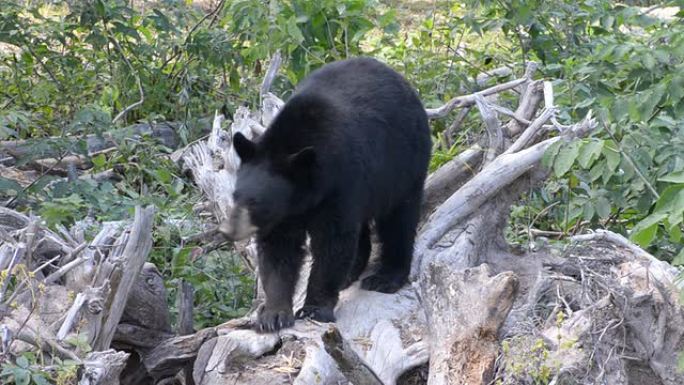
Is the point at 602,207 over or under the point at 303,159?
under

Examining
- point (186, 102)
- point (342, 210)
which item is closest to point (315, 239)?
Answer: point (342, 210)

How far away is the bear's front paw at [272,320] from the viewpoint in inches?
202

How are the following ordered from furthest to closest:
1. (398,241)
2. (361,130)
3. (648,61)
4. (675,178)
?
(648,61), (398,241), (361,130), (675,178)

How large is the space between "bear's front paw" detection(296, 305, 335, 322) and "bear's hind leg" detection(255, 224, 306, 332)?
11cm

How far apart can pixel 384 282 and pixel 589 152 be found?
1.33 meters

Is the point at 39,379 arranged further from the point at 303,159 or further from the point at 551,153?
the point at 551,153

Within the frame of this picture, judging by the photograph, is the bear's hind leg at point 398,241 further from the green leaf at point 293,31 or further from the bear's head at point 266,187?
the green leaf at point 293,31

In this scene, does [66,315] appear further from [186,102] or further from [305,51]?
[186,102]

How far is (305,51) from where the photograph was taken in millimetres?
8336

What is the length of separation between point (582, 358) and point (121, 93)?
567 cm

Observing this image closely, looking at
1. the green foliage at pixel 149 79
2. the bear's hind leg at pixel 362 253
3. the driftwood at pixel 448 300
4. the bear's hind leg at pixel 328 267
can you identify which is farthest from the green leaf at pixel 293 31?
the bear's hind leg at pixel 328 267

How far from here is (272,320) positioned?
5.22m

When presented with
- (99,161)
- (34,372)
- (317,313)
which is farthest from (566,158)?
(99,161)

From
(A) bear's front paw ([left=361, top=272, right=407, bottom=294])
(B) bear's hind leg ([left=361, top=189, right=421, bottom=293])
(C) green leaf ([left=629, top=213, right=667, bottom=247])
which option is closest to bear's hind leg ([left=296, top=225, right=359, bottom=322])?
(A) bear's front paw ([left=361, top=272, right=407, bottom=294])
